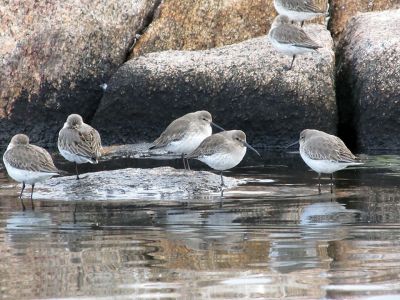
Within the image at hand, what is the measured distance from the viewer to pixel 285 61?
19.5 meters

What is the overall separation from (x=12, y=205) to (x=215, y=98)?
21.4 ft

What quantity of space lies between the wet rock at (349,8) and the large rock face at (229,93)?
1589mm

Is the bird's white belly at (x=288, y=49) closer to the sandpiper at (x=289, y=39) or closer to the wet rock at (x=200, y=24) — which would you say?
the sandpiper at (x=289, y=39)

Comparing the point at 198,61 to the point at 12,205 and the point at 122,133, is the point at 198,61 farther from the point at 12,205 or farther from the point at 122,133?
the point at 12,205

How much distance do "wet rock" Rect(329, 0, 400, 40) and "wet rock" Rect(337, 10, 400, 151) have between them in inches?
44.4

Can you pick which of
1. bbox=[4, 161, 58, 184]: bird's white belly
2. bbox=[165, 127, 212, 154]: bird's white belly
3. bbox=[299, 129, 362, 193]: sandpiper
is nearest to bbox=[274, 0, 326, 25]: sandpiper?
bbox=[165, 127, 212, 154]: bird's white belly

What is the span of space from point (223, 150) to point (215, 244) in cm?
427

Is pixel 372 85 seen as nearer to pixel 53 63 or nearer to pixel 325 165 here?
pixel 325 165

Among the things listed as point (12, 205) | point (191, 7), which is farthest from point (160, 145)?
point (191, 7)

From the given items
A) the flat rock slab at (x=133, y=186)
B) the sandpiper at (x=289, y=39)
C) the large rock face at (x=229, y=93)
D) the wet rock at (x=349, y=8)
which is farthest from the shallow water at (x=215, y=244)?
the wet rock at (x=349, y=8)

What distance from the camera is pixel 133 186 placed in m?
14.5

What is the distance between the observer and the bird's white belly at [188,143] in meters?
15.8

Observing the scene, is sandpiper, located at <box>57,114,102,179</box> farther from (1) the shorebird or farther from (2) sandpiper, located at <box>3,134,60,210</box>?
(1) the shorebird

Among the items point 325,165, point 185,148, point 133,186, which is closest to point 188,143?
point 185,148
